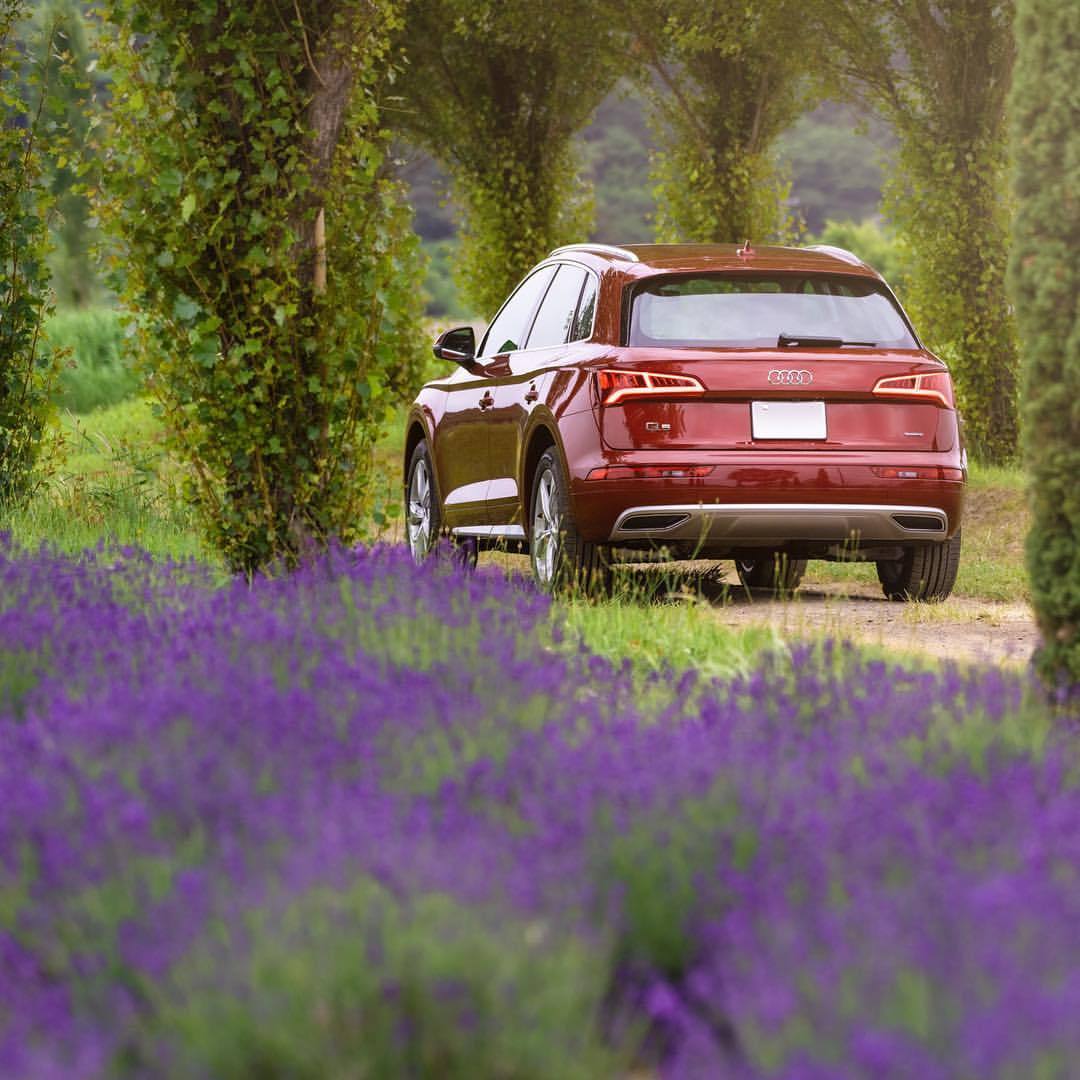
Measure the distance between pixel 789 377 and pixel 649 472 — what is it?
2.85 ft

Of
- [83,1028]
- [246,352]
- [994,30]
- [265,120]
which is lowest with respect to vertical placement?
[83,1028]

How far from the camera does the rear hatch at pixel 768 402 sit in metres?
8.84

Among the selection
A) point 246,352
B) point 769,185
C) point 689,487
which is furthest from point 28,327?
point 769,185

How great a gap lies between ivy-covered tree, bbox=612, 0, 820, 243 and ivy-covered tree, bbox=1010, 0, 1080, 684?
46.0ft

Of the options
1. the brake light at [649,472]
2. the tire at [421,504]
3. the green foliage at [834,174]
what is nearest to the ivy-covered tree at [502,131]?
the tire at [421,504]

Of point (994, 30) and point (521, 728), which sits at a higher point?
point (994, 30)

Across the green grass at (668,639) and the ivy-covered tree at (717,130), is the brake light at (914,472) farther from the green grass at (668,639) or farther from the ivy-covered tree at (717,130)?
the ivy-covered tree at (717,130)

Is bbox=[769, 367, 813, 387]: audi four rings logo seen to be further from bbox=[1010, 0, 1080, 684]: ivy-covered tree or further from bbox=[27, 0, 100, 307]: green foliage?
bbox=[1010, 0, 1080, 684]: ivy-covered tree

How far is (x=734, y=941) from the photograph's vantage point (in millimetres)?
3094

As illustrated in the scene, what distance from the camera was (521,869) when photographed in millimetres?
3293

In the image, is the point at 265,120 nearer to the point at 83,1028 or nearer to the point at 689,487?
the point at 689,487

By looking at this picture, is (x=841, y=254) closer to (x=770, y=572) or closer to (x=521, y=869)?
(x=770, y=572)

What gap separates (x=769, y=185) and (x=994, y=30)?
176 inches

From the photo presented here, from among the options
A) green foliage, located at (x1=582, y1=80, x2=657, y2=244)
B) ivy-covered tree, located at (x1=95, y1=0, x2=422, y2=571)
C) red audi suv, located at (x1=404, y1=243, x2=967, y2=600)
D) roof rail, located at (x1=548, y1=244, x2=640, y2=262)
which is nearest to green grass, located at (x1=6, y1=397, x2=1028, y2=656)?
ivy-covered tree, located at (x1=95, y1=0, x2=422, y2=571)
